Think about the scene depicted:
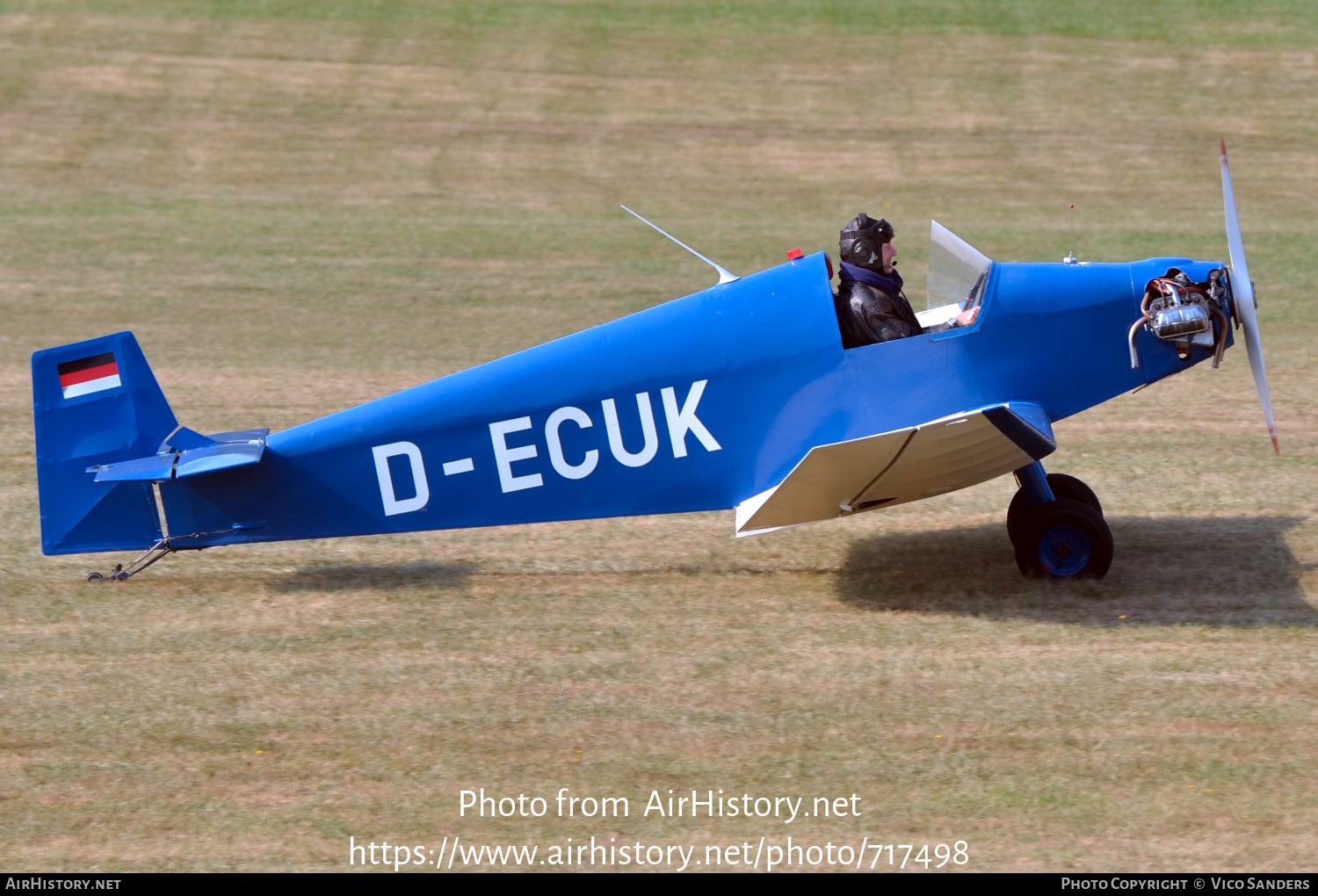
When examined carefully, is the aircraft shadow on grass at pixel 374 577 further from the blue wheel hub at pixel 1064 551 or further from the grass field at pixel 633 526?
the blue wheel hub at pixel 1064 551

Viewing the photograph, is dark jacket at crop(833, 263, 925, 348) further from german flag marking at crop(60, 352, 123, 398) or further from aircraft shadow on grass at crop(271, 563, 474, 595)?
german flag marking at crop(60, 352, 123, 398)

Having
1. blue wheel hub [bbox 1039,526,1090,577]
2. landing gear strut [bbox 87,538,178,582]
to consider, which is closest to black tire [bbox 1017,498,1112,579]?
blue wheel hub [bbox 1039,526,1090,577]

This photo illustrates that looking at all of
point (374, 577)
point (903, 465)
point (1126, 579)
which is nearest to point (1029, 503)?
point (1126, 579)

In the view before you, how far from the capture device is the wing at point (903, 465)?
7133 mm

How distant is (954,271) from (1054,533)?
1.69 meters

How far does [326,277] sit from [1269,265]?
11.0 meters

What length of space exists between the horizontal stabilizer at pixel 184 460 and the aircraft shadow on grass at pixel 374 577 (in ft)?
3.35

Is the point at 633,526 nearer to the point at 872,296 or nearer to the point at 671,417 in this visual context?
the point at 671,417

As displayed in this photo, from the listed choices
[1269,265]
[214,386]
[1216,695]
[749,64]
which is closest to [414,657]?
[1216,695]

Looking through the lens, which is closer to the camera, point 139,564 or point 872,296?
point 872,296

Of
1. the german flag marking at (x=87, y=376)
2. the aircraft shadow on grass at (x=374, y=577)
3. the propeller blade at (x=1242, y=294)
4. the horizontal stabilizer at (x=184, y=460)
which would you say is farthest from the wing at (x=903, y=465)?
the german flag marking at (x=87, y=376)

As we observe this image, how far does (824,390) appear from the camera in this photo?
773 cm

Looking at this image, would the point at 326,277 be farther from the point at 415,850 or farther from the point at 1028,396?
the point at 415,850

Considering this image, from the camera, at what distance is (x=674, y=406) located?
7.84 meters
